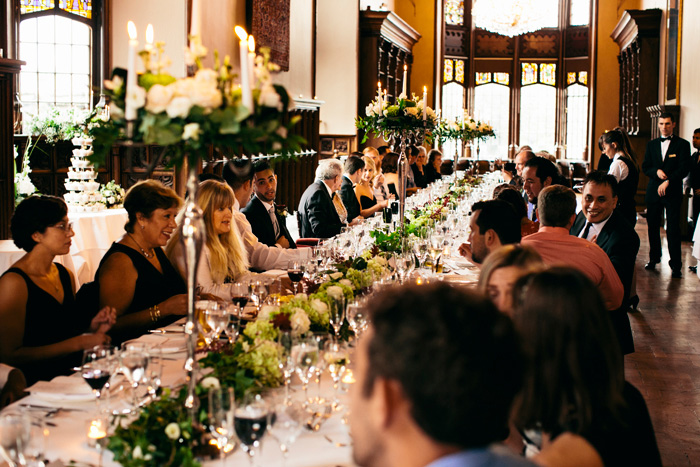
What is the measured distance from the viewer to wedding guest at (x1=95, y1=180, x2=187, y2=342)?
3533 millimetres

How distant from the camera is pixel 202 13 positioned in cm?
880

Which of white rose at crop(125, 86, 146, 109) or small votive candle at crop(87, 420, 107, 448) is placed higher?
white rose at crop(125, 86, 146, 109)

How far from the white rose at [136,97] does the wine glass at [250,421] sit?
2.58 ft

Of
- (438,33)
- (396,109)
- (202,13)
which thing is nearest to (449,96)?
(438,33)

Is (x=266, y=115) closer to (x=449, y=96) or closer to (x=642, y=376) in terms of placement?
(x=642, y=376)

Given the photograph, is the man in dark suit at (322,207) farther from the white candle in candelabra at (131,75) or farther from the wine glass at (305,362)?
the white candle in candelabra at (131,75)

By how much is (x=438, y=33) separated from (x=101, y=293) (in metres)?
17.4

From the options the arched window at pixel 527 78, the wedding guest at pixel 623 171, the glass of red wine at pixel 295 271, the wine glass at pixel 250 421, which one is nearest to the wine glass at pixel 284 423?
the wine glass at pixel 250 421

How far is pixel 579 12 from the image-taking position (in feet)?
67.8

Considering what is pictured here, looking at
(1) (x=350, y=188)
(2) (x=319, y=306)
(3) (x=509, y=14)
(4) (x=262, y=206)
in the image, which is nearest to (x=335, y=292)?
(2) (x=319, y=306)

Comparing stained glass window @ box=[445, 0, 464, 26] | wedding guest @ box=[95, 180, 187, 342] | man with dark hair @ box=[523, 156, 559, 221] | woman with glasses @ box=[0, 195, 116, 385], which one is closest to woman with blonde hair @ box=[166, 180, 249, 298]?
wedding guest @ box=[95, 180, 187, 342]

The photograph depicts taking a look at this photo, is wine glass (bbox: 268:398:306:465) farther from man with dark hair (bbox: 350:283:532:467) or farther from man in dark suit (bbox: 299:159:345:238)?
man in dark suit (bbox: 299:159:345:238)

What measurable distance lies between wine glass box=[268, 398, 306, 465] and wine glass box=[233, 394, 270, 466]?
2cm

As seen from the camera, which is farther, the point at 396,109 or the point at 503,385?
the point at 396,109
